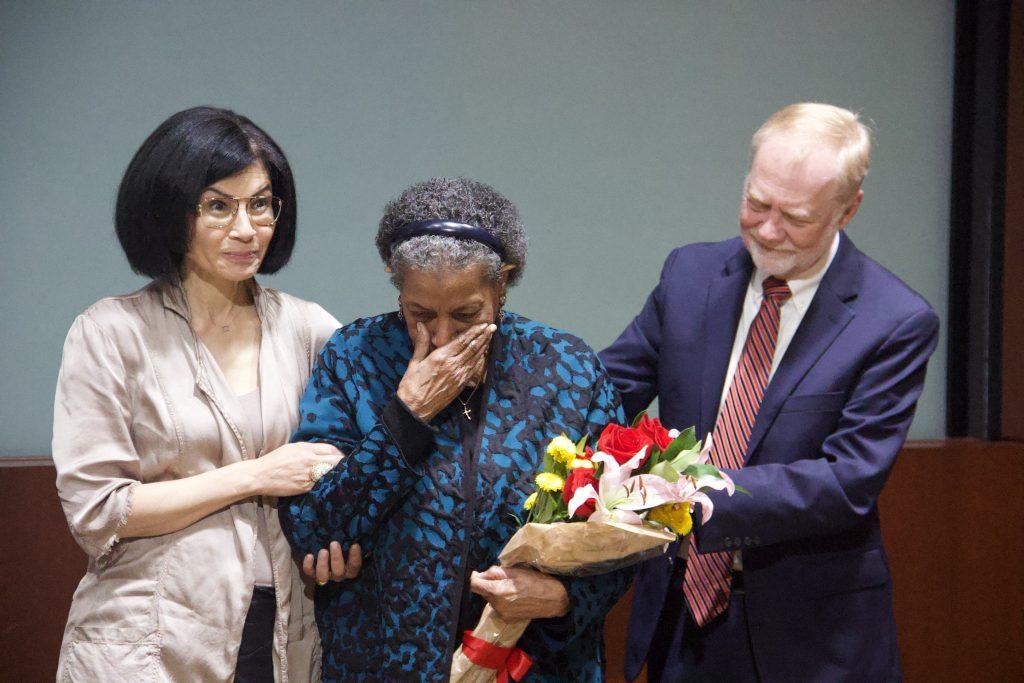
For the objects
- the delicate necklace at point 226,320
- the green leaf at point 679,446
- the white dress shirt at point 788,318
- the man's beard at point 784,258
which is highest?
the man's beard at point 784,258

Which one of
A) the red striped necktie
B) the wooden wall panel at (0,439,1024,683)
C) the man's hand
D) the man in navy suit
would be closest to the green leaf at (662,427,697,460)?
the man in navy suit

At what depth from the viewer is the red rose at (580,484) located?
5.76 ft

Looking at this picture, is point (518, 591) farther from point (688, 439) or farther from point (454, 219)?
point (454, 219)

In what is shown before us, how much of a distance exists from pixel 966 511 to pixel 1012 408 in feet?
1.40

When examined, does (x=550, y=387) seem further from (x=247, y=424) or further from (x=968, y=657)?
(x=968, y=657)

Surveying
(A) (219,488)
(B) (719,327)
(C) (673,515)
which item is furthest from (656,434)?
(A) (219,488)

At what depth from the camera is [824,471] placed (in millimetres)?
2068

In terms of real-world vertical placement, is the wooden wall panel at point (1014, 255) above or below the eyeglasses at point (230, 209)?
below

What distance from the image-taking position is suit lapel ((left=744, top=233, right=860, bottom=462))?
213 cm

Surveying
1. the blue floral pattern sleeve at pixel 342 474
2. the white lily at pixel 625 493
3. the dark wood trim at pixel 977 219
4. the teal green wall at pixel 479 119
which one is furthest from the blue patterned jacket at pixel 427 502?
the dark wood trim at pixel 977 219

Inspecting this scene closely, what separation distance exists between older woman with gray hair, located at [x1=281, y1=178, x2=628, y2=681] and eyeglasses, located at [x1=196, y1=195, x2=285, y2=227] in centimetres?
32

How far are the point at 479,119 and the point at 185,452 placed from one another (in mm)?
1838

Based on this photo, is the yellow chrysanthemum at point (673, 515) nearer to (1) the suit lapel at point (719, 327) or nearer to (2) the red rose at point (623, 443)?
(2) the red rose at point (623, 443)

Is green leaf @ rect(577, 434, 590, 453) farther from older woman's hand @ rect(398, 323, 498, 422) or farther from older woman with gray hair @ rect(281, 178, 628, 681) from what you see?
older woman's hand @ rect(398, 323, 498, 422)
